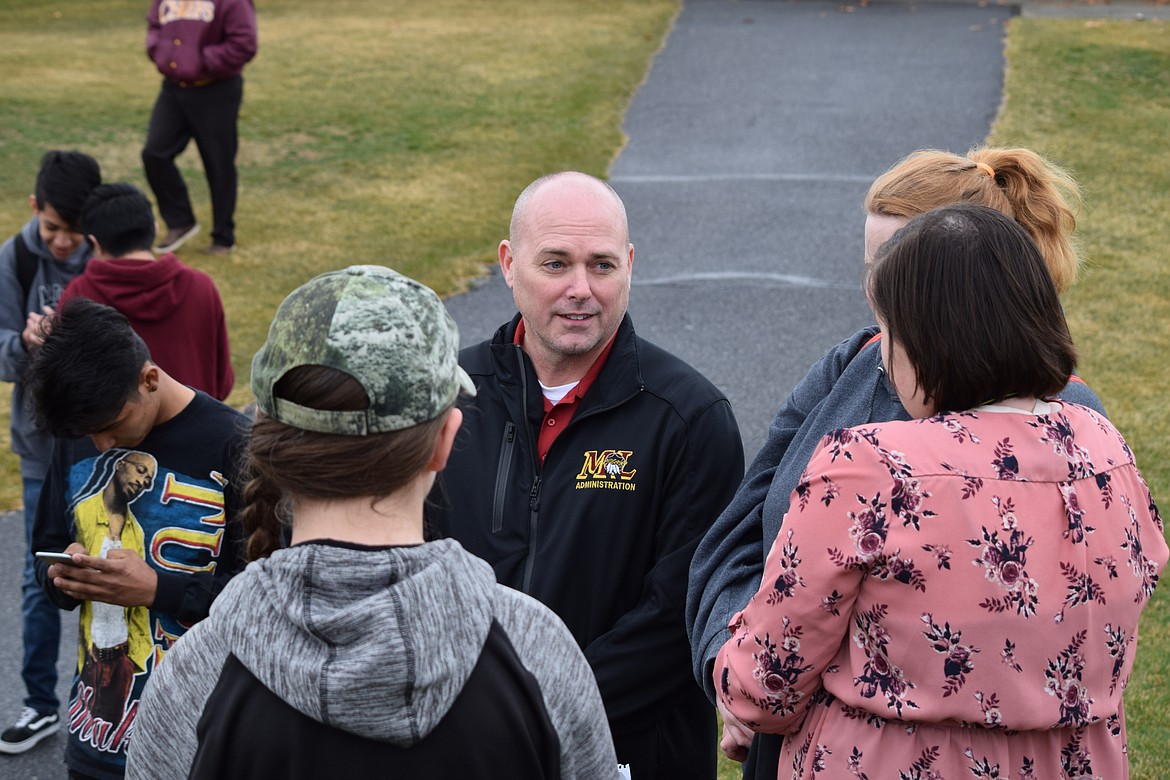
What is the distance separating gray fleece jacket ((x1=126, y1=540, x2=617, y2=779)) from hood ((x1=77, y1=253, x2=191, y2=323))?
2905mm

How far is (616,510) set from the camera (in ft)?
9.40

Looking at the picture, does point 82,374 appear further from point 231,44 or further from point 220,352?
point 231,44

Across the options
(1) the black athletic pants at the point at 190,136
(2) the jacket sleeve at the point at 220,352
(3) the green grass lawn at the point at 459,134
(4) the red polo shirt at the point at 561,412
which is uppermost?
(4) the red polo shirt at the point at 561,412

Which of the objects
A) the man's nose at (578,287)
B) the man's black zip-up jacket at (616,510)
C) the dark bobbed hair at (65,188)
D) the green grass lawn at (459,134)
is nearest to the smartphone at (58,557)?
the man's black zip-up jacket at (616,510)

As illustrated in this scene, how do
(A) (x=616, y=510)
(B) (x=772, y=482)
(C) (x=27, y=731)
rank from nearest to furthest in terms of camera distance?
(B) (x=772, y=482), (A) (x=616, y=510), (C) (x=27, y=731)

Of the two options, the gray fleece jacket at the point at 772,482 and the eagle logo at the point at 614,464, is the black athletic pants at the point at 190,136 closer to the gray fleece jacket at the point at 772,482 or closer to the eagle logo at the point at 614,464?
the eagle logo at the point at 614,464

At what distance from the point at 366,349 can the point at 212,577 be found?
159cm

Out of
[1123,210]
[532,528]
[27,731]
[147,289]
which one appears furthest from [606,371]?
[1123,210]

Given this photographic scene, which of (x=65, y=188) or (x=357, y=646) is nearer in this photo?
(x=357, y=646)

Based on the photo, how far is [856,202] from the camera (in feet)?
34.9

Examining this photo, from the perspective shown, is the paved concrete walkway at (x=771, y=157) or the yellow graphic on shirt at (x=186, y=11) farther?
the yellow graphic on shirt at (x=186, y=11)

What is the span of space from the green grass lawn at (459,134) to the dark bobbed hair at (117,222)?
7.32 ft

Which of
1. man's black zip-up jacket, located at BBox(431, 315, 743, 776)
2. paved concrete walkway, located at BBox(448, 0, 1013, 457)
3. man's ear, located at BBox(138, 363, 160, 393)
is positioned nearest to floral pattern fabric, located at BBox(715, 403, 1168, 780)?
man's black zip-up jacket, located at BBox(431, 315, 743, 776)

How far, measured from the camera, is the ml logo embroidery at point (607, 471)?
2871 mm
